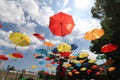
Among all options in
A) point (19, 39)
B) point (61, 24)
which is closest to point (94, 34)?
point (61, 24)

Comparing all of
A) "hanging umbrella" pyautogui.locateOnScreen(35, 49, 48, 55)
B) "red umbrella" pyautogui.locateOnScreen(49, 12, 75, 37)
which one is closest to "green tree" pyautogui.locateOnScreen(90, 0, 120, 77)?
"hanging umbrella" pyautogui.locateOnScreen(35, 49, 48, 55)

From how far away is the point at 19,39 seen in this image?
1451 cm

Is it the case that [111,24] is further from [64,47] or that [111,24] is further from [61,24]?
[61,24]

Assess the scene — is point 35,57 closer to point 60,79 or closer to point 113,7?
point 113,7

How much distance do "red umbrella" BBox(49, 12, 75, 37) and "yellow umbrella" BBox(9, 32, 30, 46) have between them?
374 centimetres

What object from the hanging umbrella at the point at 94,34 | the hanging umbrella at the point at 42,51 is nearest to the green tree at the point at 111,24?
the hanging umbrella at the point at 94,34

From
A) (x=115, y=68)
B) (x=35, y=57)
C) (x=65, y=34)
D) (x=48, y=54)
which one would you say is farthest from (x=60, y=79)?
(x=115, y=68)

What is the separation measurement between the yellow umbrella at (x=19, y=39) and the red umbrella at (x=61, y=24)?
3.74m

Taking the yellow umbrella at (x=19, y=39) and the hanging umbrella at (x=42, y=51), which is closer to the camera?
the yellow umbrella at (x=19, y=39)

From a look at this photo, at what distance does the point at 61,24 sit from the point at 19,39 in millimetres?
4314

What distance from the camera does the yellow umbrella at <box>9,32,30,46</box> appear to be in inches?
566

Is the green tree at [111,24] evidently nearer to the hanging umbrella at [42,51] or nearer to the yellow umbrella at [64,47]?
the yellow umbrella at [64,47]

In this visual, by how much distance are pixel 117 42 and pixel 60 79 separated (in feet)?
41.6

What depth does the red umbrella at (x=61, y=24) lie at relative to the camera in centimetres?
1159
